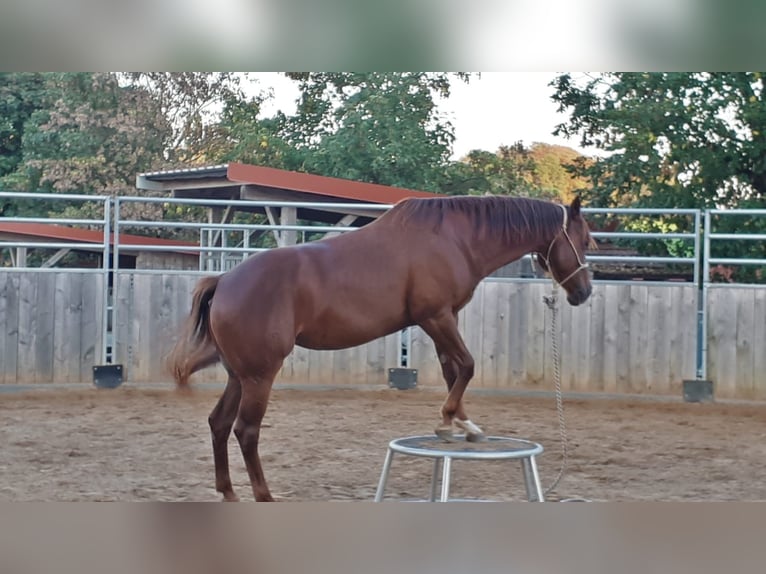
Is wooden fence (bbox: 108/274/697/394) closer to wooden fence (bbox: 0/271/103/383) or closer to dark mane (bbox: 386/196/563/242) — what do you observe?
wooden fence (bbox: 0/271/103/383)

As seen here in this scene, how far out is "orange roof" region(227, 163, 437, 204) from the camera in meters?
6.49

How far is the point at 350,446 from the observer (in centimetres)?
443

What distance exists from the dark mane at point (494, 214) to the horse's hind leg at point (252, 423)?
91cm

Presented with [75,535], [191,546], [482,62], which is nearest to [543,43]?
[482,62]

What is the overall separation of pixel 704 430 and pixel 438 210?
2.38 metres

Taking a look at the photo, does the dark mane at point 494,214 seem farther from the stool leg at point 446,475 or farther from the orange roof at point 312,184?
the orange roof at point 312,184

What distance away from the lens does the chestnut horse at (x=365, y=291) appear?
3.20 m

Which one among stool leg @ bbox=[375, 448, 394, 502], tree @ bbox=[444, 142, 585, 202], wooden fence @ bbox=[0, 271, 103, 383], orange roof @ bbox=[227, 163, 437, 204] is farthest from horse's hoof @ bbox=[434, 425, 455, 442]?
tree @ bbox=[444, 142, 585, 202]

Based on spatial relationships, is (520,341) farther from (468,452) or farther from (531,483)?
(468,452)

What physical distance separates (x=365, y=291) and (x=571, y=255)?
36.1 inches

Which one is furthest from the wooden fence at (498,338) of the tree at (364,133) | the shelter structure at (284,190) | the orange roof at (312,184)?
the tree at (364,133)

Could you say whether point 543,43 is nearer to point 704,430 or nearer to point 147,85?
point 704,430

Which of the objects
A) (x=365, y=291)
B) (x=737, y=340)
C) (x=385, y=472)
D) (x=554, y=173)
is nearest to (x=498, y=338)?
(x=737, y=340)

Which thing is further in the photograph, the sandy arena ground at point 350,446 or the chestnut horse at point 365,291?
the sandy arena ground at point 350,446
